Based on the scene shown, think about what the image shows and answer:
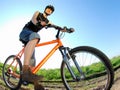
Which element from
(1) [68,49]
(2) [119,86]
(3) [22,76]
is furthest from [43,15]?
(2) [119,86]

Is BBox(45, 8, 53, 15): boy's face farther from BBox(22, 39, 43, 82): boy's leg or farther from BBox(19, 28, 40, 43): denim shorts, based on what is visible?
BBox(22, 39, 43, 82): boy's leg

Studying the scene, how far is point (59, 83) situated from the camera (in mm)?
11453

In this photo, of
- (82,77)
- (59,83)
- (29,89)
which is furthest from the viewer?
(59,83)

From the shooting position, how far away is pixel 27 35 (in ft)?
26.6

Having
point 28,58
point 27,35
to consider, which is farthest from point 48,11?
point 28,58

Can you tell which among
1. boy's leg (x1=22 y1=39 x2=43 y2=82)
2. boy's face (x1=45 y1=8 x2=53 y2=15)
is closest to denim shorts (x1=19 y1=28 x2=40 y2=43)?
boy's leg (x1=22 y1=39 x2=43 y2=82)

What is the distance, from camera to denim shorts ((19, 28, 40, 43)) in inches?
310

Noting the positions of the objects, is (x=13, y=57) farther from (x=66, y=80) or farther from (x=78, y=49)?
(x=78, y=49)

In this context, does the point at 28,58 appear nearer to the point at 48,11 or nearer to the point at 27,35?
the point at 27,35

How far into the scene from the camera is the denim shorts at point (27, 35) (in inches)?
310

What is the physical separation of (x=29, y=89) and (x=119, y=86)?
9.12 ft

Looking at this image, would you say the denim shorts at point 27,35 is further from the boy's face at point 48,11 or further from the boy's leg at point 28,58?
the boy's face at point 48,11

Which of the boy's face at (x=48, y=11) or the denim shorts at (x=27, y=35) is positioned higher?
the boy's face at (x=48, y=11)

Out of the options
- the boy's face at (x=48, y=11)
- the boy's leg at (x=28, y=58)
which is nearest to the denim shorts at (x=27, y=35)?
the boy's leg at (x=28, y=58)
